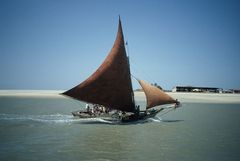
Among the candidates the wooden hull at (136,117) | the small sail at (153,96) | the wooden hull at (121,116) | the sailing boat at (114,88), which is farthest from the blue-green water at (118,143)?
the small sail at (153,96)

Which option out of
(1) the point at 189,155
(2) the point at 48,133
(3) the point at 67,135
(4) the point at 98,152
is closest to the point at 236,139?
(1) the point at 189,155

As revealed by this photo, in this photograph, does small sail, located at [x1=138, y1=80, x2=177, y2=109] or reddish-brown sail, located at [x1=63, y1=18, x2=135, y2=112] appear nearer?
reddish-brown sail, located at [x1=63, y1=18, x2=135, y2=112]

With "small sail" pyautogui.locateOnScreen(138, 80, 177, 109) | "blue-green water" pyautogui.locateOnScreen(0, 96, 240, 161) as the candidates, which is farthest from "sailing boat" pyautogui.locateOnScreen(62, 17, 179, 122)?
"blue-green water" pyautogui.locateOnScreen(0, 96, 240, 161)

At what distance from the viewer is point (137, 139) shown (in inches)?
795

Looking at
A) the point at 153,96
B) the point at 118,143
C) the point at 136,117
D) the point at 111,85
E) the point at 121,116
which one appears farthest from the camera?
the point at 153,96

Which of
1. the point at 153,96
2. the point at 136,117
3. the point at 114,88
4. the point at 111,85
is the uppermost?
the point at 111,85

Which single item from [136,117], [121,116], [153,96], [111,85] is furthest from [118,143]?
[153,96]

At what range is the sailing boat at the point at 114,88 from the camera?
29297 mm

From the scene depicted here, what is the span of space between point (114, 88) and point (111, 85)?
46 centimetres

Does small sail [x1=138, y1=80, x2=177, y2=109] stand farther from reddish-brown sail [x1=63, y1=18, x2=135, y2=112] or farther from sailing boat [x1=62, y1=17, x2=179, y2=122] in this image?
reddish-brown sail [x1=63, y1=18, x2=135, y2=112]

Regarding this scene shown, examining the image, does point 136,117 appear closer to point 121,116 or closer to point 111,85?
point 121,116

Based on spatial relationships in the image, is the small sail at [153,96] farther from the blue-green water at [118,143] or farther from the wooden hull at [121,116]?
the blue-green water at [118,143]

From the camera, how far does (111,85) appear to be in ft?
97.0

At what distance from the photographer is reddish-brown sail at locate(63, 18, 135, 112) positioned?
96.0 ft
